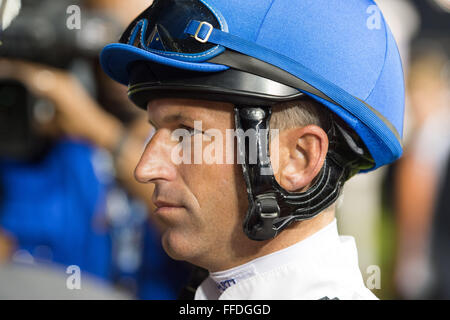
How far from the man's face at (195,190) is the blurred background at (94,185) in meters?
1.21

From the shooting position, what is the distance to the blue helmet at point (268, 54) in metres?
1.47

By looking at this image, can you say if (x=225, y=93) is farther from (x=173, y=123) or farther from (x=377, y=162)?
(x=377, y=162)

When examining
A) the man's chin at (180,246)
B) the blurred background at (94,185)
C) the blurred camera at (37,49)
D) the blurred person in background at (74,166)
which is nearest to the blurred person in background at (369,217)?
the blurred background at (94,185)

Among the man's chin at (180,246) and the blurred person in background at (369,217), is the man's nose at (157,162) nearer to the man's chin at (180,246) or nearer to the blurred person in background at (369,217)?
the man's chin at (180,246)

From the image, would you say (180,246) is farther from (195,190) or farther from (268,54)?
(268,54)

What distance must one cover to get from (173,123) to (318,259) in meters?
0.58

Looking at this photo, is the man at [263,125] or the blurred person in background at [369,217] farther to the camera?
the blurred person in background at [369,217]

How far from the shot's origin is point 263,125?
1.51 meters

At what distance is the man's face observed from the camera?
61.9 inches

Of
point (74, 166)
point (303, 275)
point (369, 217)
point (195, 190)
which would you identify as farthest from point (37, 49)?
point (369, 217)

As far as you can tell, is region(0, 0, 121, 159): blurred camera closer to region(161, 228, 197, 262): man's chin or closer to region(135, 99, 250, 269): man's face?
region(135, 99, 250, 269): man's face

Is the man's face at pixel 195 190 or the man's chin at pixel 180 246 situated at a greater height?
the man's face at pixel 195 190

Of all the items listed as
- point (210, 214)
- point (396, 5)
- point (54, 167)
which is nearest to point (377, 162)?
point (210, 214)

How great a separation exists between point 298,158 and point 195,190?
31cm
